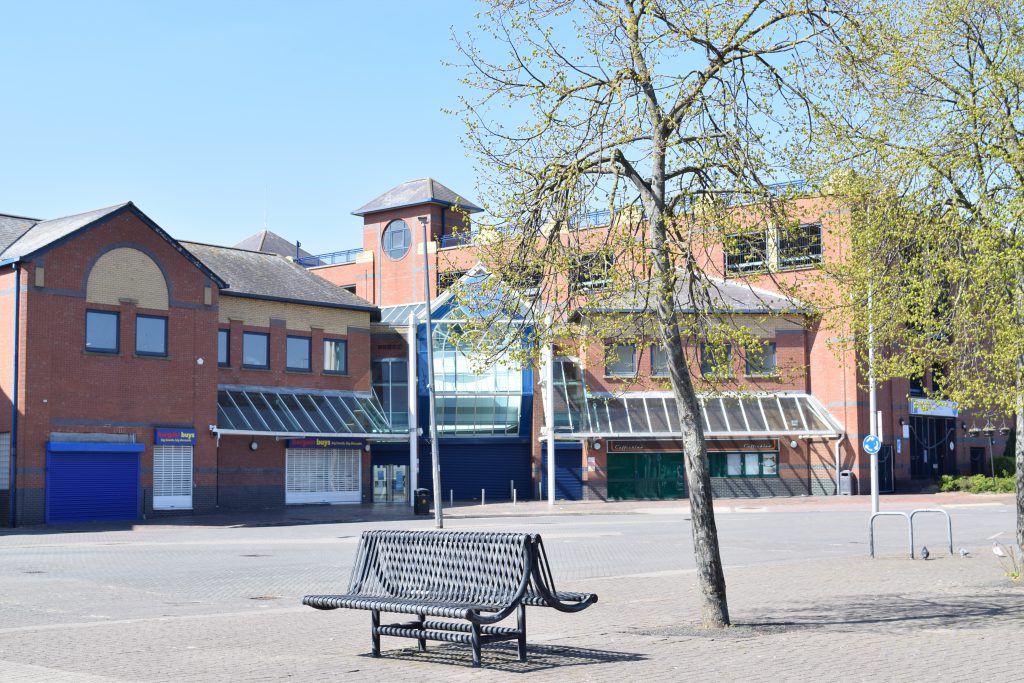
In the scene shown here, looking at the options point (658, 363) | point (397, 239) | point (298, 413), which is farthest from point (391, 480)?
point (397, 239)

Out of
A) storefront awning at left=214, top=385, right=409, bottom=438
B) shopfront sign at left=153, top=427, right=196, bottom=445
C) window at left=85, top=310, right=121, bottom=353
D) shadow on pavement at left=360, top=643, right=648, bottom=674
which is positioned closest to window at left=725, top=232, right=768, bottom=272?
shadow on pavement at left=360, top=643, right=648, bottom=674

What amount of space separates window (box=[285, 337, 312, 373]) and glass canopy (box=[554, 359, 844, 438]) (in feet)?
33.7

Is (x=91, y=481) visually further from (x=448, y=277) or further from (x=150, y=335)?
(x=448, y=277)

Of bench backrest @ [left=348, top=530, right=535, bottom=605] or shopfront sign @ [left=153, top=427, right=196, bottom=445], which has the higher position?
shopfront sign @ [left=153, top=427, right=196, bottom=445]

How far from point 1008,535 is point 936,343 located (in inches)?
424

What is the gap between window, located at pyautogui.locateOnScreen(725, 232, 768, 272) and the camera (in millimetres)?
10914

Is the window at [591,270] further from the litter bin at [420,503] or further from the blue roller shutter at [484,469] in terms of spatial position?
the blue roller shutter at [484,469]

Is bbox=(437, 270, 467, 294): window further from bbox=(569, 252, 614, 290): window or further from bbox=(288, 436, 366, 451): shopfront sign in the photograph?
bbox=(288, 436, 366, 451): shopfront sign

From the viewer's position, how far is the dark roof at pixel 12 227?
36625 millimetres

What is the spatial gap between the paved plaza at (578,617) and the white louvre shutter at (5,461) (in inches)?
349

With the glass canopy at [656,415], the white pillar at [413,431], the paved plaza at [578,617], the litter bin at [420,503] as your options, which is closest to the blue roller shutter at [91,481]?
the litter bin at [420,503]

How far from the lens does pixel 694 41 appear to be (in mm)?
10953

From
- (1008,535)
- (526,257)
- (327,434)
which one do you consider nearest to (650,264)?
(526,257)

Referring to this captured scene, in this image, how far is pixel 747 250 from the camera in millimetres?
11367
